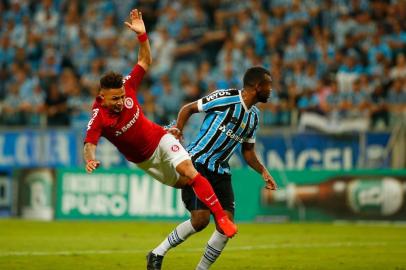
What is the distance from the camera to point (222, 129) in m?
9.99

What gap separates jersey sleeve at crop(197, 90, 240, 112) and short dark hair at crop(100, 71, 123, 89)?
113 cm

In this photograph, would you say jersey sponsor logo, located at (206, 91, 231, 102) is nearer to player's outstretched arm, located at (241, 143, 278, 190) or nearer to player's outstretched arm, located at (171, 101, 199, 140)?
player's outstretched arm, located at (171, 101, 199, 140)

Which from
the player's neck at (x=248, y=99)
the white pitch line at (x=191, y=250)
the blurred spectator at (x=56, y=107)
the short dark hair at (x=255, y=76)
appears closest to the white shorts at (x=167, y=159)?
the player's neck at (x=248, y=99)

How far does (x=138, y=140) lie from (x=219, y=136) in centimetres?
96

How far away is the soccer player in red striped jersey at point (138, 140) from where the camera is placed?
927cm

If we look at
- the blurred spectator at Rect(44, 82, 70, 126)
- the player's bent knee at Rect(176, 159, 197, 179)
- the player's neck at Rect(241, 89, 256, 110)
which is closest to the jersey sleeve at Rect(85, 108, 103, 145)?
the player's bent knee at Rect(176, 159, 197, 179)

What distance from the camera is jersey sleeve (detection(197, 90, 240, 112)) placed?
10031 mm

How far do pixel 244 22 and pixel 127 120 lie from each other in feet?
48.5

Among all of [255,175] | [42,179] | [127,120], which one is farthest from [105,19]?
[127,120]

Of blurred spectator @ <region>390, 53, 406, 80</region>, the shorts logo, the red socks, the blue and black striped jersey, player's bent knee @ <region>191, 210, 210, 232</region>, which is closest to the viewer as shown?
the red socks

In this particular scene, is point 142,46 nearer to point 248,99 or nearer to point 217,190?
point 248,99

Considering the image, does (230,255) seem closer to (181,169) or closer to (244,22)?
(181,169)

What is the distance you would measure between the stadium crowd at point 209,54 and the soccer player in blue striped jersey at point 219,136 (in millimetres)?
9867

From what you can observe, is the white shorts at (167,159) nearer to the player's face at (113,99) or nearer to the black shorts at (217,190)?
the black shorts at (217,190)
